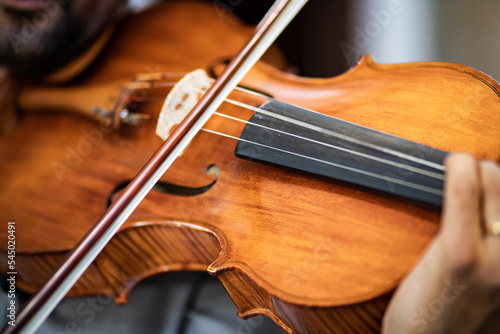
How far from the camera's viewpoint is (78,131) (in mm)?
886

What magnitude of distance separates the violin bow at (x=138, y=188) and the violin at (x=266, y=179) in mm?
74

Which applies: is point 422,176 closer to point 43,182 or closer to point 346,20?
point 43,182

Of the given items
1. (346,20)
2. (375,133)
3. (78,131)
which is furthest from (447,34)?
(78,131)

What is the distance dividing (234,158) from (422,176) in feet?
0.98

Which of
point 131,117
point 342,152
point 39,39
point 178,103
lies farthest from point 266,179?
point 39,39

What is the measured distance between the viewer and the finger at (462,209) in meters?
0.38

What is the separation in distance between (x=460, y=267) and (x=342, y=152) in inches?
8.3

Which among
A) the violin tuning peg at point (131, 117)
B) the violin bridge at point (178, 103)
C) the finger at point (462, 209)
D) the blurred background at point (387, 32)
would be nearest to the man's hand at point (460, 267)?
the finger at point (462, 209)

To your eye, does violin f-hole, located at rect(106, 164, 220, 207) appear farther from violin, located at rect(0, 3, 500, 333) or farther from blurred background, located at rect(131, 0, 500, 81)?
blurred background, located at rect(131, 0, 500, 81)

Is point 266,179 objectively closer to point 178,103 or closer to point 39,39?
point 178,103

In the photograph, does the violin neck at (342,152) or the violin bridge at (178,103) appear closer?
the violin neck at (342,152)

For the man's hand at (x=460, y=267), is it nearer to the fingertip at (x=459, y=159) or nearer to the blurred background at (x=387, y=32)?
the fingertip at (x=459, y=159)

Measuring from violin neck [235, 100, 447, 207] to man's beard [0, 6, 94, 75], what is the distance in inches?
25.2

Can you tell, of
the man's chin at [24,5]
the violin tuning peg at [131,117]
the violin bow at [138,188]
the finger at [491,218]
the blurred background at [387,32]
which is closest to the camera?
the finger at [491,218]
